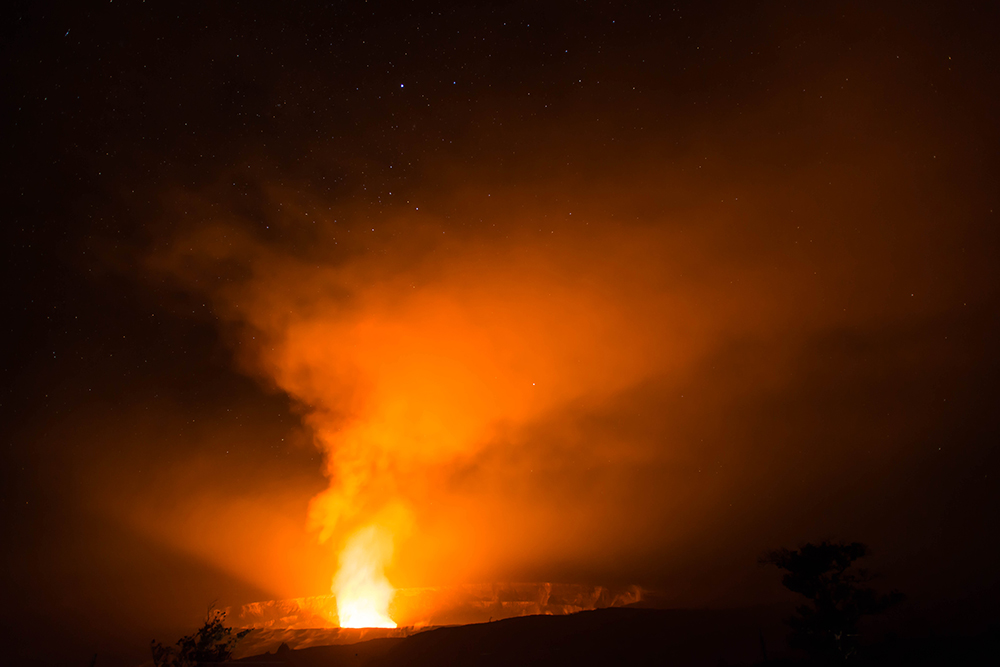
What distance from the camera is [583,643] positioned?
12188 cm

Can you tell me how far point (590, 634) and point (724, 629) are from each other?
32.0 metres

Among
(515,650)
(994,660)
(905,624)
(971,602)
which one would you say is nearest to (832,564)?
(994,660)

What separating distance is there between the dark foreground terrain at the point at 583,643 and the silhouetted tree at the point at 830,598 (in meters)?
82.1

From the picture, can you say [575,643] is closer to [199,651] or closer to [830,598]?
[199,651]

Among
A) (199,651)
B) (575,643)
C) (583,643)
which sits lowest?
(583,643)

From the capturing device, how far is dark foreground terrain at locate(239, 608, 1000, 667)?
370 ft

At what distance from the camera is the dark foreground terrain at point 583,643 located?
370 ft

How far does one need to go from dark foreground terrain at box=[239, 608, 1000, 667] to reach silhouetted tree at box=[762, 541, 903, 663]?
3234 inches

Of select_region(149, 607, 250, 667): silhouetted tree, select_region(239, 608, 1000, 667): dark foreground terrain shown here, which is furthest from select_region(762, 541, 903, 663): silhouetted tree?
select_region(239, 608, 1000, 667): dark foreground terrain

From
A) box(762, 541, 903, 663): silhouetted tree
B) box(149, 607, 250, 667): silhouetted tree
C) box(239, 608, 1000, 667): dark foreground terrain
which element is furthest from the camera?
box(239, 608, 1000, 667): dark foreground terrain

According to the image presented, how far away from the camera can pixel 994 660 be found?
1474 inches

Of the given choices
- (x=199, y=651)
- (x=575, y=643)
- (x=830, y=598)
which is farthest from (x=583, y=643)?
(x=830, y=598)

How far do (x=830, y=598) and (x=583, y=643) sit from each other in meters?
103

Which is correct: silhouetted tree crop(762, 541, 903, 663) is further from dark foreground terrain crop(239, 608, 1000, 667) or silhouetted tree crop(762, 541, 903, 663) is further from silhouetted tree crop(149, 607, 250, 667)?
dark foreground terrain crop(239, 608, 1000, 667)
